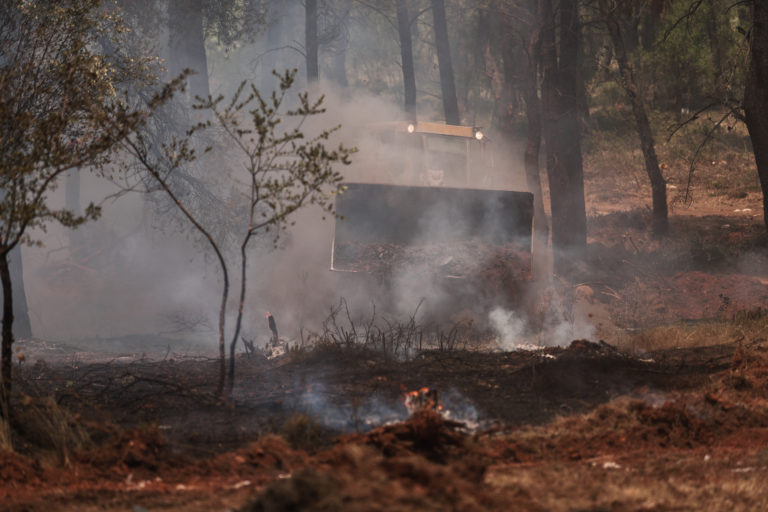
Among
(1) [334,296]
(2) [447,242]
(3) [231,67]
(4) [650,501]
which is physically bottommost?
(4) [650,501]

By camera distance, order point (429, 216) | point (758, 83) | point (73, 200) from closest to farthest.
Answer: point (758, 83) < point (429, 216) < point (73, 200)

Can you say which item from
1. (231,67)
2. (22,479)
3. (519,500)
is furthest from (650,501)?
(231,67)

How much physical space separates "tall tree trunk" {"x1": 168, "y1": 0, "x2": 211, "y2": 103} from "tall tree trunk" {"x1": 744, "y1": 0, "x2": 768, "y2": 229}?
13.6m

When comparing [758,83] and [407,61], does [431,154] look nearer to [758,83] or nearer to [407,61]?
[758,83]

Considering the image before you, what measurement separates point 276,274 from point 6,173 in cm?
1165

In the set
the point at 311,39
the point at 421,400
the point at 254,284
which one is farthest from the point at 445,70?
the point at 421,400

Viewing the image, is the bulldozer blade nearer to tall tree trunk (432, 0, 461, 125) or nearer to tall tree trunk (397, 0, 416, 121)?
tall tree trunk (432, 0, 461, 125)

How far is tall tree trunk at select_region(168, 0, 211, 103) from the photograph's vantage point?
66.9 ft

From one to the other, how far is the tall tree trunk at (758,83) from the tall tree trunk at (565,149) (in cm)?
375

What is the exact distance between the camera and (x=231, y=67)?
58844 millimetres

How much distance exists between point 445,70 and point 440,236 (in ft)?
48.4

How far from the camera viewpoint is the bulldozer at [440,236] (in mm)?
13180

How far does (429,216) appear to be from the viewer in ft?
47.9

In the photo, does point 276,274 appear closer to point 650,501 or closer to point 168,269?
point 168,269
